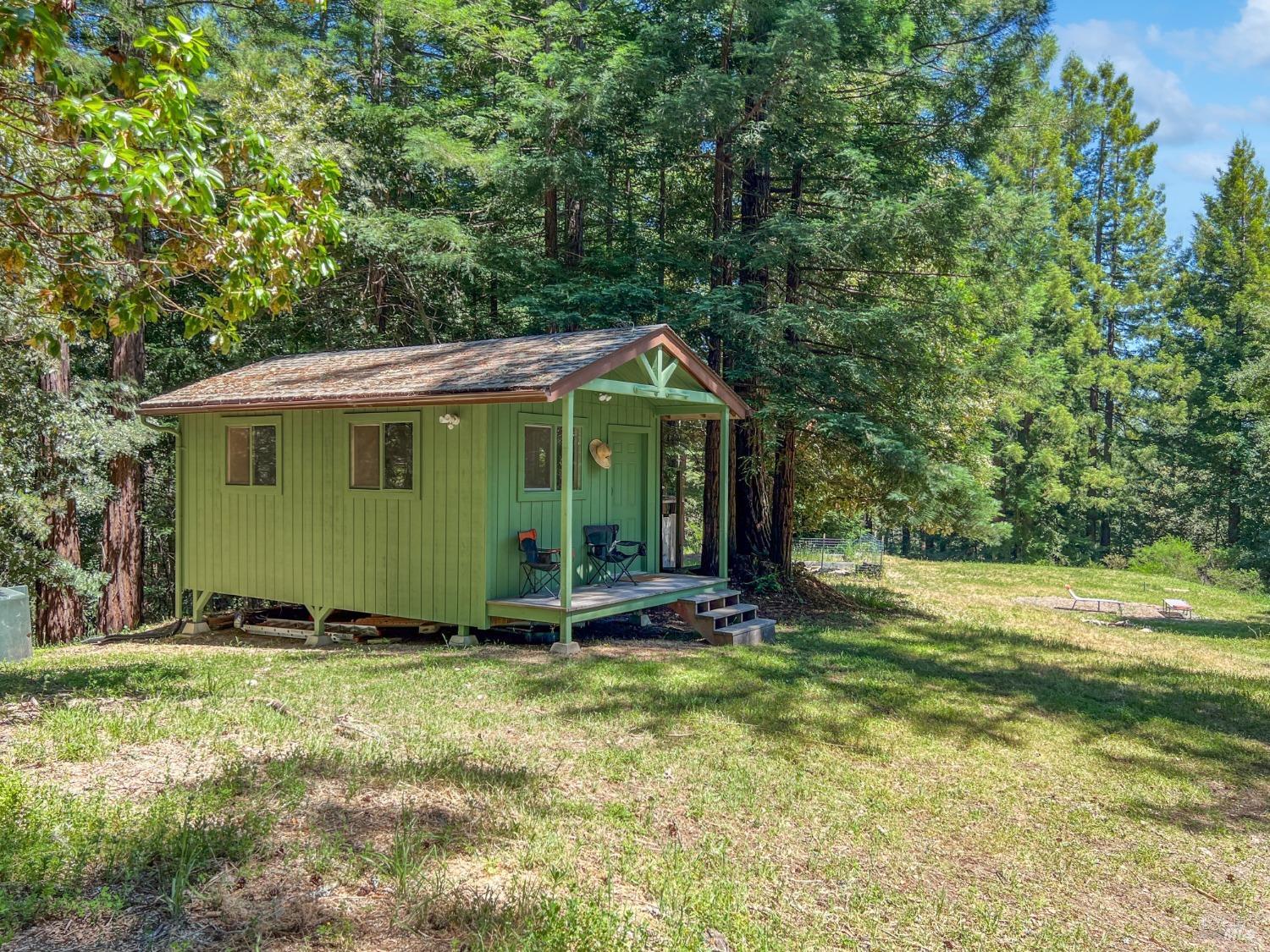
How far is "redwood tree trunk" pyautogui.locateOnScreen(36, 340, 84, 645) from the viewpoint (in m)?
12.2

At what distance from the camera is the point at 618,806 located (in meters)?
4.65

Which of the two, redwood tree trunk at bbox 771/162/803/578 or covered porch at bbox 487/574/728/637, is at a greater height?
redwood tree trunk at bbox 771/162/803/578

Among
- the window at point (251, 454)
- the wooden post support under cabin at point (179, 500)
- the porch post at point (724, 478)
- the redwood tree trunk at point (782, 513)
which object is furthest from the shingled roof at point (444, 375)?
the redwood tree trunk at point (782, 513)

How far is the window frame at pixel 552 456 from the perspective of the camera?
9.69m

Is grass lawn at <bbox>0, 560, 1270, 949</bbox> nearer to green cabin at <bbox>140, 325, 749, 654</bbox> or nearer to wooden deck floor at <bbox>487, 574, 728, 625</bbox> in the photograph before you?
wooden deck floor at <bbox>487, 574, 728, 625</bbox>

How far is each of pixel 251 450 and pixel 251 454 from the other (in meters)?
0.06

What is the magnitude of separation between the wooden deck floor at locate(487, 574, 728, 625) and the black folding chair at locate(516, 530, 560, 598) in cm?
13

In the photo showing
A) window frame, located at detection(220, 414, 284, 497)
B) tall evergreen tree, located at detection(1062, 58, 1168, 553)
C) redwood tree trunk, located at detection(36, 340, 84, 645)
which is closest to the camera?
window frame, located at detection(220, 414, 284, 497)

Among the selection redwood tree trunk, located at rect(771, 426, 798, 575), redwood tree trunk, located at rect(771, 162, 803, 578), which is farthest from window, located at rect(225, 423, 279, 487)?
redwood tree trunk, located at rect(771, 426, 798, 575)

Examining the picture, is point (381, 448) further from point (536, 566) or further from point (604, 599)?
point (604, 599)

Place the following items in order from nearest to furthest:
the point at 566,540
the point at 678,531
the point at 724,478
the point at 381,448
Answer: the point at 566,540
the point at 381,448
the point at 724,478
the point at 678,531

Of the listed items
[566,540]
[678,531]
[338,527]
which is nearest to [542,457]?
[566,540]

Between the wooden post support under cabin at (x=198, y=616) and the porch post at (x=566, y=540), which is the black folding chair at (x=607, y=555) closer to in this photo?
the porch post at (x=566, y=540)

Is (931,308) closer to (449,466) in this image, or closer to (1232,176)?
(449,466)
